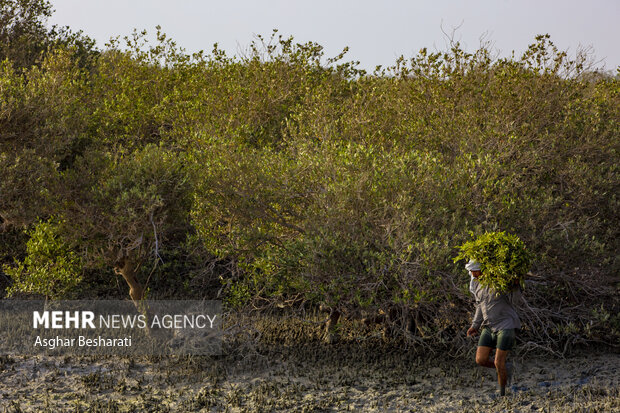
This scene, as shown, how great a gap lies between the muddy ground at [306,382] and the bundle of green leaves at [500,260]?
1.62m

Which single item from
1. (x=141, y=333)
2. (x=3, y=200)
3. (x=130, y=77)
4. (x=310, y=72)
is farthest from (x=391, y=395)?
(x=130, y=77)

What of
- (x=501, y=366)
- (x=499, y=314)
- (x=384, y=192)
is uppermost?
(x=384, y=192)

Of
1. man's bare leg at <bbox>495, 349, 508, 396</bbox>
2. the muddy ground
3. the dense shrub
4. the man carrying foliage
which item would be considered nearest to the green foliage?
the dense shrub

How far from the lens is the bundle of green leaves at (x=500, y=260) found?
23.6ft

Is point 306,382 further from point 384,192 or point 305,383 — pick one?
point 384,192

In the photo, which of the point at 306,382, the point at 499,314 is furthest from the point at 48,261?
the point at 499,314

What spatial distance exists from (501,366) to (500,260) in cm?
143

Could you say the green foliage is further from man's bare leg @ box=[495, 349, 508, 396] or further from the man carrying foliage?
man's bare leg @ box=[495, 349, 508, 396]

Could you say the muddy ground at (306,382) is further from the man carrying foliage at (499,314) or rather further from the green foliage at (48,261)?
the green foliage at (48,261)

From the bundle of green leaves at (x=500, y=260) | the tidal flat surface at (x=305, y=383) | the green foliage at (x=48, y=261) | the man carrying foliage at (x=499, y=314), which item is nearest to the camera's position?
the bundle of green leaves at (x=500, y=260)

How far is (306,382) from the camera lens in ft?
29.6

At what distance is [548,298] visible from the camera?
33.8 feet

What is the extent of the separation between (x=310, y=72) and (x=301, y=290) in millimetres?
7146

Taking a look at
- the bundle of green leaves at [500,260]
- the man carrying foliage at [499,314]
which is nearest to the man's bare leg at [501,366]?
the man carrying foliage at [499,314]
